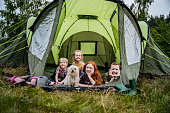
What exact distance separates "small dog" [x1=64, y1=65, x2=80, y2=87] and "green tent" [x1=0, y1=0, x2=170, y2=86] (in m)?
0.65

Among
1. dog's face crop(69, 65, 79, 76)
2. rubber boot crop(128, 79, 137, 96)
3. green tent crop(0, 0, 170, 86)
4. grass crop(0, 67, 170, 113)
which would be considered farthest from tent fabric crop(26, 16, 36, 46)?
rubber boot crop(128, 79, 137, 96)

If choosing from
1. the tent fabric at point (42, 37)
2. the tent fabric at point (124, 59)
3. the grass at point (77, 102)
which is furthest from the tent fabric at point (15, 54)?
the tent fabric at point (124, 59)

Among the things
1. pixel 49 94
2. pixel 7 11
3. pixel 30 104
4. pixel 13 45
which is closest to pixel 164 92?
pixel 49 94

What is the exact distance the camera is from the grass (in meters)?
2.27

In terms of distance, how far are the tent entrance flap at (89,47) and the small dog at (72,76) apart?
2.67 m

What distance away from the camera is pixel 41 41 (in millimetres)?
4137

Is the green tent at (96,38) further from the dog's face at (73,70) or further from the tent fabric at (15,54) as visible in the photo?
the dog's face at (73,70)

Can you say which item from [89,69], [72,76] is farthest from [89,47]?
[72,76]

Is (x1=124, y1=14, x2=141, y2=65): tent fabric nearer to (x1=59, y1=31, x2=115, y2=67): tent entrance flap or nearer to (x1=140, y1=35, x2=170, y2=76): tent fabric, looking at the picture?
(x1=140, y1=35, x2=170, y2=76): tent fabric

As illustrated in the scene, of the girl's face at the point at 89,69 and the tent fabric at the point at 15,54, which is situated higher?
the tent fabric at the point at 15,54

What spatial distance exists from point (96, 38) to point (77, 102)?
356 centimetres

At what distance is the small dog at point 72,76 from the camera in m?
3.11

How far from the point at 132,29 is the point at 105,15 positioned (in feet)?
4.11

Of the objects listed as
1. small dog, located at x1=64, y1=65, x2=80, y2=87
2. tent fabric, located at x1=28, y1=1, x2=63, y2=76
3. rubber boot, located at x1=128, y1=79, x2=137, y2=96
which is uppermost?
tent fabric, located at x1=28, y1=1, x2=63, y2=76
